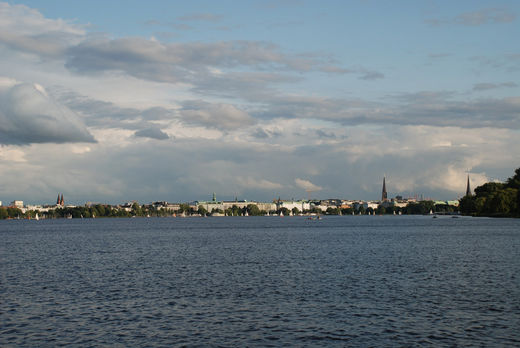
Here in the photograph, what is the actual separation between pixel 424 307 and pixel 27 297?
25.0 m

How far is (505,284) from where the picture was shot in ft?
130

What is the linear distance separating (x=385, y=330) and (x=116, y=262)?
39.5 m

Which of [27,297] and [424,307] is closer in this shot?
[424,307]

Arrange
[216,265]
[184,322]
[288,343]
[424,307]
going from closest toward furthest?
[288,343] → [184,322] → [424,307] → [216,265]

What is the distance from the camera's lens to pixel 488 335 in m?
25.3

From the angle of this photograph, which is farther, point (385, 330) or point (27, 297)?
point (27, 297)

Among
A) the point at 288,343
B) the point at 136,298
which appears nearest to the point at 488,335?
the point at 288,343

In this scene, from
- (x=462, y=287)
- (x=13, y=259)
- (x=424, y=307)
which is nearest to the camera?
(x=424, y=307)

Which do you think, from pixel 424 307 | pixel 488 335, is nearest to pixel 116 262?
pixel 424 307

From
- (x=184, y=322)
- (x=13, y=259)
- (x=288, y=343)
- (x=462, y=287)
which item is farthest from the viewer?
(x=13, y=259)

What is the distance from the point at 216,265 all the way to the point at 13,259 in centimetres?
2710

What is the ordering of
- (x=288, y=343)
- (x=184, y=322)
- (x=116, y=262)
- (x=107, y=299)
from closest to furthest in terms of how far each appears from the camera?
1. (x=288, y=343)
2. (x=184, y=322)
3. (x=107, y=299)
4. (x=116, y=262)

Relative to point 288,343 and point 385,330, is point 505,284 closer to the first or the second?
point 385,330

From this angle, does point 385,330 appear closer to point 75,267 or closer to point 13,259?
point 75,267
